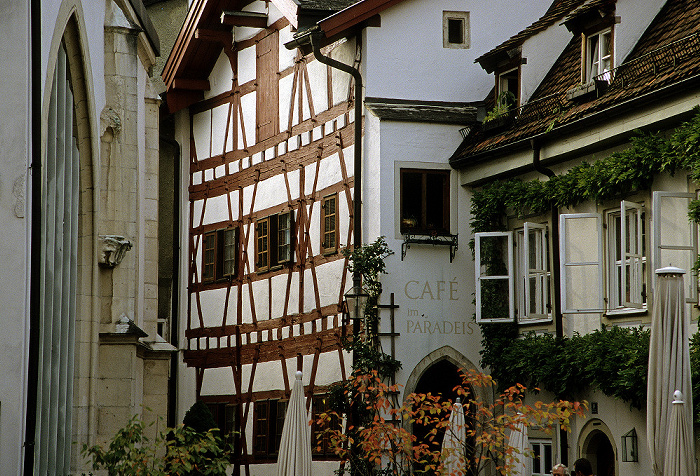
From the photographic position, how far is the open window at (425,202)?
20250mm

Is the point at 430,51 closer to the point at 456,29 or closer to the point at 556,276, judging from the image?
the point at 456,29

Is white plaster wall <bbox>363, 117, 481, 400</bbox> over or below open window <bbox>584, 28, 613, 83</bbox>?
below

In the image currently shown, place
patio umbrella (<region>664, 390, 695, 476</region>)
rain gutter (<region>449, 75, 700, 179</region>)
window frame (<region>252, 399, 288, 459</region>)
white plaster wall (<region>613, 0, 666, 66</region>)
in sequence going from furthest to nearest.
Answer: window frame (<region>252, 399, 288, 459</region>) < white plaster wall (<region>613, 0, 666, 66</region>) < rain gutter (<region>449, 75, 700, 179</region>) < patio umbrella (<region>664, 390, 695, 476</region>)

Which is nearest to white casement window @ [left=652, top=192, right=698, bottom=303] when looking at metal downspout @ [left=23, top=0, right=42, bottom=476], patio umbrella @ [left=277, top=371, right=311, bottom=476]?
patio umbrella @ [left=277, top=371, right=311, bottom=476]

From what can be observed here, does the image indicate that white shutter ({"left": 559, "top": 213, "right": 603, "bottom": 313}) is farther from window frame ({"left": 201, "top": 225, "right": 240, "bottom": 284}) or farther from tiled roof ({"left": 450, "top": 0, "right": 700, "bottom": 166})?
window frame ({"left": 201, "top": 225, "right": 240, "bottom": 284})

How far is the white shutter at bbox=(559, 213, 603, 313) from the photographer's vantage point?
55.7ft

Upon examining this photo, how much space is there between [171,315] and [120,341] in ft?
34.3

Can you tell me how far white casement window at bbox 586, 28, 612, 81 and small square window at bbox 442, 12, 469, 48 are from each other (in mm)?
3177

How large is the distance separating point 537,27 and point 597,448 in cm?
660

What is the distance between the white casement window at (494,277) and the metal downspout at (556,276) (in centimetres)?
69

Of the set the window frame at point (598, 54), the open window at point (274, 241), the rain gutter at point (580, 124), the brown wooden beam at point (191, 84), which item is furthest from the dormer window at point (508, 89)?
the brown wooden beam at point (191, 84)

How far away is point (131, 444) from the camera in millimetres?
12797

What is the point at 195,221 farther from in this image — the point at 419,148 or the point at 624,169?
the point at 624,169

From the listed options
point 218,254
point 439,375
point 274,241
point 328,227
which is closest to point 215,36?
point 218,254
